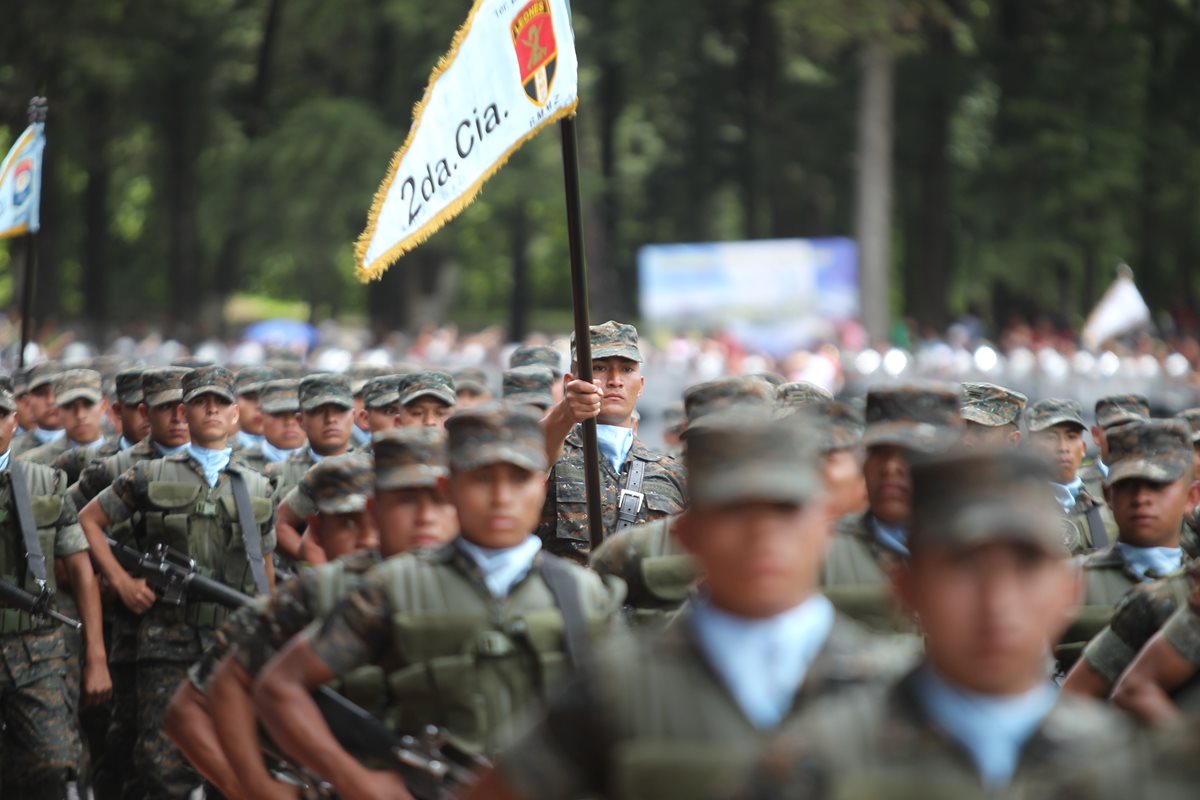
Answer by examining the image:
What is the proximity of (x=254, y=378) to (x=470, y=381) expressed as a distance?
1.39 meters

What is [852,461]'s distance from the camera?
5.84 m

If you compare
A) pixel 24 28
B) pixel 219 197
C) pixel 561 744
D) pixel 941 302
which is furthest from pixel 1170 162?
pixel 561 744

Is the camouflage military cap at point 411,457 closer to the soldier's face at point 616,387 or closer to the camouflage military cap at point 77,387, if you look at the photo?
the soldier's face at point 616,387

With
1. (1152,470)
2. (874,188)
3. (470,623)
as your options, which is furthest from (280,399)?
(874,188)

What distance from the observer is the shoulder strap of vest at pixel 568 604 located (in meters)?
4.49

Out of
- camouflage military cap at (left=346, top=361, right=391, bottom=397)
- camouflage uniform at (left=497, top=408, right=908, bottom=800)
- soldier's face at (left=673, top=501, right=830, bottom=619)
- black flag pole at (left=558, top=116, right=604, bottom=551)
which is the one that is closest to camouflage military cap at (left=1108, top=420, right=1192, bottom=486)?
black flag pole at (left=558, top=116, right=604, bottom=551)

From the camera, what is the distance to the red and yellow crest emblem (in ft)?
23.3

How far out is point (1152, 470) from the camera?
6242 mm

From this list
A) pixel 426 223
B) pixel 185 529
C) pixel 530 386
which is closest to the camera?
pixel 426 223

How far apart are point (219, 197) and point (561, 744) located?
125 feet

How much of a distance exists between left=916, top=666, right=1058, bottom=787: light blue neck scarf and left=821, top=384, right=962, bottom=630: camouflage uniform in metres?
2.41

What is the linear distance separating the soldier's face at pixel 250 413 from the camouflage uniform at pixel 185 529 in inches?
119

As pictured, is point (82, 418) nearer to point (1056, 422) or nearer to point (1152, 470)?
point (1056, 422)

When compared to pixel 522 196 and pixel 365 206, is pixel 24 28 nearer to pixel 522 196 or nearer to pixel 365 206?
pixel 365 206
